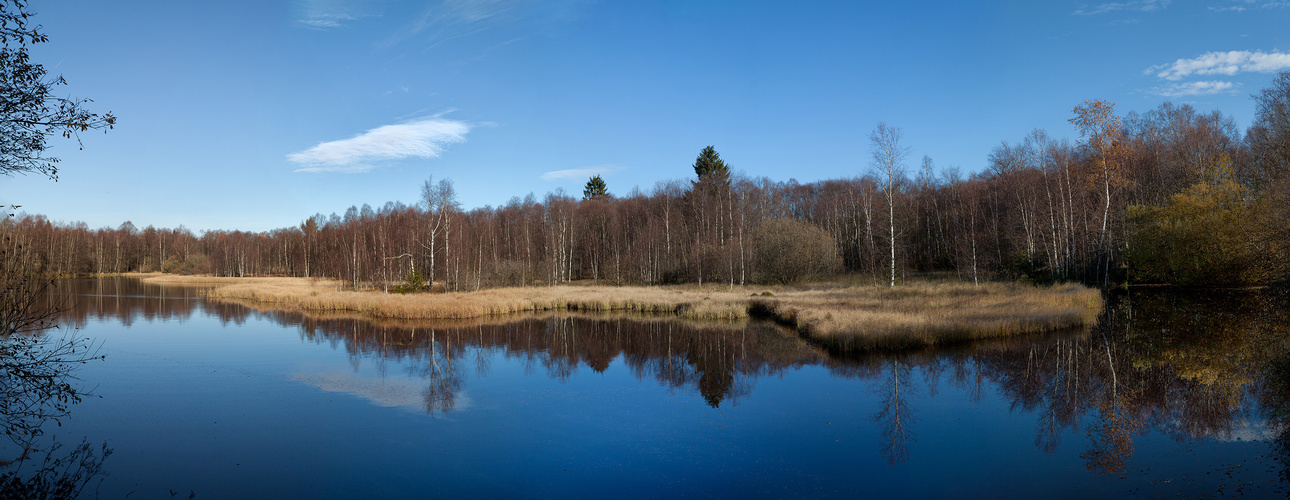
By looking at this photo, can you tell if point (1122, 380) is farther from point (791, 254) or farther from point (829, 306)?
point (791, 254)

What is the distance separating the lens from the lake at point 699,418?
7.81 meters

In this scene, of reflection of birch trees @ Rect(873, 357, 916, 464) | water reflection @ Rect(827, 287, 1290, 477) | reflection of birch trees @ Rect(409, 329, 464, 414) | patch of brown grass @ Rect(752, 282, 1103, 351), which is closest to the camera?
reflection of birch trees @ Rect(873, 357, 916, 464)

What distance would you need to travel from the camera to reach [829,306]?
2417 centimetres

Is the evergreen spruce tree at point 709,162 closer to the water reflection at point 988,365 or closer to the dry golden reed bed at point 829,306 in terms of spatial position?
the dry golden reed bed at point 829,306

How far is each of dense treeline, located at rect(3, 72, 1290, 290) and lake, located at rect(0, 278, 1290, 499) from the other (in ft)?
37.3

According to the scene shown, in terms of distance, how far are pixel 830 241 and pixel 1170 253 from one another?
17.5m

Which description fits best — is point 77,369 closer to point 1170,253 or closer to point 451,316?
point 451,316

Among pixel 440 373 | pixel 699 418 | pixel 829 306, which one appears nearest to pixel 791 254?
pixel 829 306

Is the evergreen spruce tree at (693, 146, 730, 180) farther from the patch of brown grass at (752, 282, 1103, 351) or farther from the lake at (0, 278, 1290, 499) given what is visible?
the lake at (0, 278, 1290, 499)

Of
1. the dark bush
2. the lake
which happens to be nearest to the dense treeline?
the dark bush

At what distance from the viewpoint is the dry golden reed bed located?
18031 mm

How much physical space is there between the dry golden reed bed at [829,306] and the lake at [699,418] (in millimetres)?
1012

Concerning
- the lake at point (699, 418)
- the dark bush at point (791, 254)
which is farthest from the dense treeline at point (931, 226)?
the lake at point (699, 418)

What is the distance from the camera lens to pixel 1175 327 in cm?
1956
